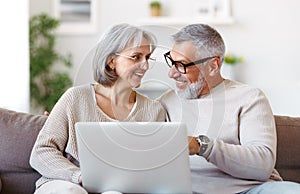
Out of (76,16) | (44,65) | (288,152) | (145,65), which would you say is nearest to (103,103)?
(145,65)

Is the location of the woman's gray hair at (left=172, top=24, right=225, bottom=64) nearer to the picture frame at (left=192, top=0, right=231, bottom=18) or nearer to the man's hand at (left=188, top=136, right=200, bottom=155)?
the man's hand at (left=188, top=136, right=200, bottom=155)

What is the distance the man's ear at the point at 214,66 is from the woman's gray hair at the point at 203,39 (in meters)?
0.02

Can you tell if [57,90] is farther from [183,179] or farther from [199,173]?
[183,179]

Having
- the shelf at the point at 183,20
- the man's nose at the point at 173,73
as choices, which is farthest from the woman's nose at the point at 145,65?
the shelf at the point at 183,20

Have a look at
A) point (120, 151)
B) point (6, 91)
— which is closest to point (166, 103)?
point (120, 151)

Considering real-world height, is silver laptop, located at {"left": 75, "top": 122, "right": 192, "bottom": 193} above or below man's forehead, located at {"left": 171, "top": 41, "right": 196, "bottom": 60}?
below

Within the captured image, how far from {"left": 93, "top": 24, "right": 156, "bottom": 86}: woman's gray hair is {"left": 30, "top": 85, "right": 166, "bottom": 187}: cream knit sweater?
0.10 metres

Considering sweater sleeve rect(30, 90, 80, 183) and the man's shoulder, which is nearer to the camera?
sweater sleeve rect(30, 90, 80, 183)

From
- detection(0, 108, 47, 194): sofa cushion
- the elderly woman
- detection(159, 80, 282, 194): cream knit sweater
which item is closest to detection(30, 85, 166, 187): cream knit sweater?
the elderly woman

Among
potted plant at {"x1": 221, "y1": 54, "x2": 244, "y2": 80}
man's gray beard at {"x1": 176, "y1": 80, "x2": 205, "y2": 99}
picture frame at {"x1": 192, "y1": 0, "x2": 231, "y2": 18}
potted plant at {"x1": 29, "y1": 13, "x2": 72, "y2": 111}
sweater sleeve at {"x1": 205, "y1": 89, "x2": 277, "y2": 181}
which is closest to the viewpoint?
sweater sleeve at {"x1": 205, "y1": 89, "x2": 277, "y2": 181}

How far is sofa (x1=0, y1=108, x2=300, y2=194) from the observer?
212cm

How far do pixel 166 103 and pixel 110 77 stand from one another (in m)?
0.24

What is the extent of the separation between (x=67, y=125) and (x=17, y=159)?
1.13ft

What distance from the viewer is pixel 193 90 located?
1.96m
